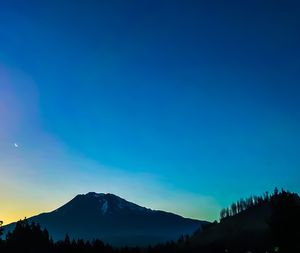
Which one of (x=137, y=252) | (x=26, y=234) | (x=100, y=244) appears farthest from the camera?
(x=137, y=252)

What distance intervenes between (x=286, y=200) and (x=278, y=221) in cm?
385

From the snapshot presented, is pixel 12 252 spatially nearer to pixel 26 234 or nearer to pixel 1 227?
pixel 26 234

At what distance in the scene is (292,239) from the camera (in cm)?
6594

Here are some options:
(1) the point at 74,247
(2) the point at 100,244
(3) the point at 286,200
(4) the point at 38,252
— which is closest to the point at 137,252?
(2) the point at 100,244

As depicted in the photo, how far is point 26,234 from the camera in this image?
361 feet

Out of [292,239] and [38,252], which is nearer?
[292,239]

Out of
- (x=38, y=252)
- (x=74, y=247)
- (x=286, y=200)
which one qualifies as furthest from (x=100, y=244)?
(x=286, y=200)

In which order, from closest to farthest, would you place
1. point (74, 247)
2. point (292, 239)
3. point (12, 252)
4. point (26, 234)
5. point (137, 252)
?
point (292, 239)
point (12, 252)
point (26, 234)
point (74, 247)
point (137, 252)

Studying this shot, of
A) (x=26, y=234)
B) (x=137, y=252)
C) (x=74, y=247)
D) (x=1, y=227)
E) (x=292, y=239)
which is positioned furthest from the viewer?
(x=137, y=252)

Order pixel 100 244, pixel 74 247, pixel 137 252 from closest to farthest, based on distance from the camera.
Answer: pixel 74 247 → pixel 100 244 → pixel 137 252

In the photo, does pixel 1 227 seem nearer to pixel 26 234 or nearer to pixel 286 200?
pixel 286 200

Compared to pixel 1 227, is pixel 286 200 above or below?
above

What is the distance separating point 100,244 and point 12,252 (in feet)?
167

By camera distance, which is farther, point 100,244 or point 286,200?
point 100,244
